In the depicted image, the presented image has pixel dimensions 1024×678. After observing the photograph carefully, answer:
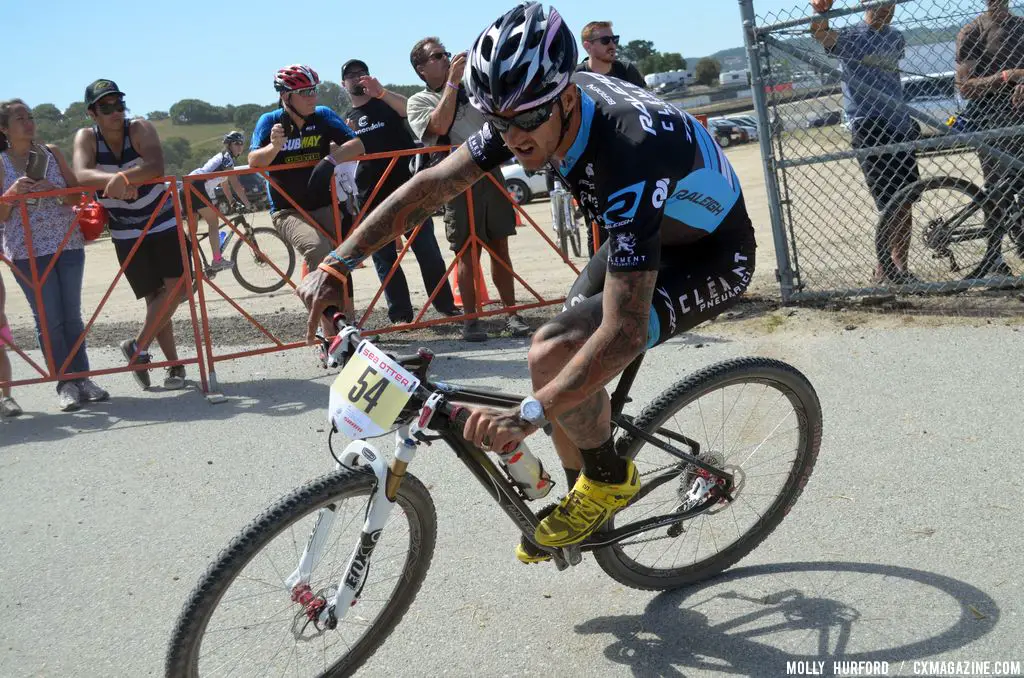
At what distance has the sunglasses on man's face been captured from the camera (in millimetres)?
7031

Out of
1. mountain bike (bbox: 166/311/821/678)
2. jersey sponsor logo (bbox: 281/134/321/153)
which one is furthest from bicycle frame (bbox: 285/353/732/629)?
jersey sponsor logo (bbox: 281/134/321/153)

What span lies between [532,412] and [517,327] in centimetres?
524

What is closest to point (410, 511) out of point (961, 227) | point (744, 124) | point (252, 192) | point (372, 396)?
point (372, 396)

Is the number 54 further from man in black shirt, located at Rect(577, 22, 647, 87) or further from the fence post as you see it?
man in black shirt, located at Rect(577, 22, 647, 87)

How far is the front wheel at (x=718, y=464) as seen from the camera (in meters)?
3.63

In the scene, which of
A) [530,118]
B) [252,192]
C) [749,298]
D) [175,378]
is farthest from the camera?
[252,192]

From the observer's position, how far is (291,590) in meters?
3.07

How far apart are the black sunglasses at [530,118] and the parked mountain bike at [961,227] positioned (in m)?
5.08

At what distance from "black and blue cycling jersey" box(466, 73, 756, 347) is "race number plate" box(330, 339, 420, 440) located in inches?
27.7

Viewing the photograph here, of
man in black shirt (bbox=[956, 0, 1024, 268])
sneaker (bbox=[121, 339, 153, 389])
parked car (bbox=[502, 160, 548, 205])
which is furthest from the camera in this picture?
parked car (bbox=[502, 160, 548, 205])

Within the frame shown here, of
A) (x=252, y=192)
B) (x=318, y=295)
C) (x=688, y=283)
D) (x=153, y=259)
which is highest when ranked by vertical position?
(x=318, y=295)

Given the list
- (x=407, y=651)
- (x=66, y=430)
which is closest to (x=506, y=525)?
(x=407, y=651)

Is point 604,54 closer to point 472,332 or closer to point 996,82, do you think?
point 472,332

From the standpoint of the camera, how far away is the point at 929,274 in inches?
297
